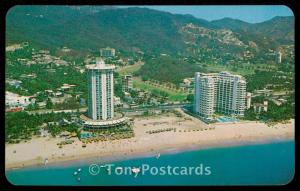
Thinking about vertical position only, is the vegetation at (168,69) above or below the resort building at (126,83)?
above

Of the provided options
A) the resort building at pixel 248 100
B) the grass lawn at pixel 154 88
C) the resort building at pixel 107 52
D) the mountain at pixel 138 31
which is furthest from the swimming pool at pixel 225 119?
the resort building at pixel 107 52

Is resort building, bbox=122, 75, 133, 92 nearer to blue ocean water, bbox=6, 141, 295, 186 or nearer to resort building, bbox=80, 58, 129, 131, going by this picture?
resort building, bbox=80, 58, 129, 131

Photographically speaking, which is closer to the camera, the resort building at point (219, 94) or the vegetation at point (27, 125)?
the vegetation at point (27, 125)

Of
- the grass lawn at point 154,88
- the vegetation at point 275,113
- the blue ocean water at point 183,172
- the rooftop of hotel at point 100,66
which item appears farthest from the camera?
the grass lawn at point 154,88

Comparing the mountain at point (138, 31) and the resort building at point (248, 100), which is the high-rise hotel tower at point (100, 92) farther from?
the resort building at point (248, 100)

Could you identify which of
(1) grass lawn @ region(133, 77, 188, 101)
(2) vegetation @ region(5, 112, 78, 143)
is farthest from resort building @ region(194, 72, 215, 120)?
(2) vegetation @ region(5, 112, 78, 143)
